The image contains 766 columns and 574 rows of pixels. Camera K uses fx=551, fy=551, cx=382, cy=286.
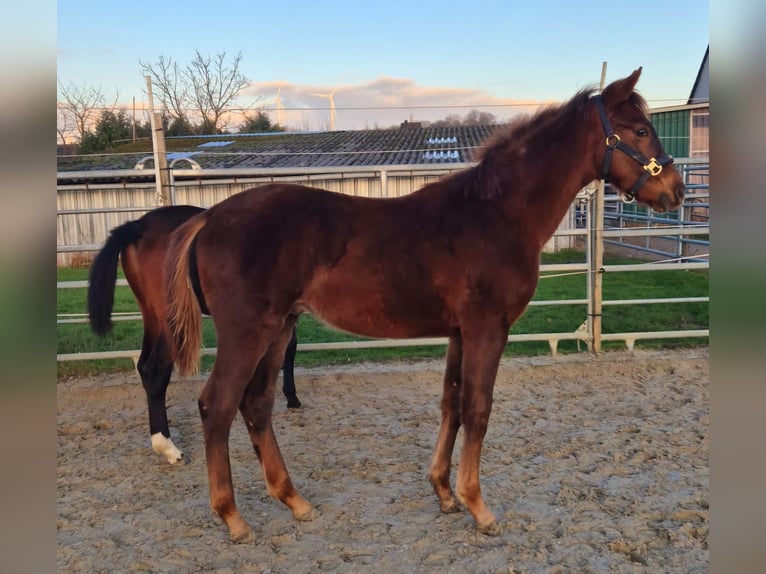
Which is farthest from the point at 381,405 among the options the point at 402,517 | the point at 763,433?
the point at 763,433

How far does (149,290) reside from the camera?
3.68m

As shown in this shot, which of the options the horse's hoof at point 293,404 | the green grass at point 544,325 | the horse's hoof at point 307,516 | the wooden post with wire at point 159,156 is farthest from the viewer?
the green grass at point 544,325

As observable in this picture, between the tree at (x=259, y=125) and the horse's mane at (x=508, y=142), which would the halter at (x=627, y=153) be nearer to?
the horse's mane at (x=508, y=142)

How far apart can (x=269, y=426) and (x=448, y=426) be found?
0.92m

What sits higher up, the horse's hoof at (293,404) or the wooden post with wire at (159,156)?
the wooden post with wire at (159,156)

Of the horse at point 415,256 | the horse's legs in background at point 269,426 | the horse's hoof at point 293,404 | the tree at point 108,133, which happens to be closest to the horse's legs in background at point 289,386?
the horse's hoof at point 293,404

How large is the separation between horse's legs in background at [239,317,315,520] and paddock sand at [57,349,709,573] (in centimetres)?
10

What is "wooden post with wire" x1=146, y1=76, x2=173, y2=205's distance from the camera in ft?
16.0

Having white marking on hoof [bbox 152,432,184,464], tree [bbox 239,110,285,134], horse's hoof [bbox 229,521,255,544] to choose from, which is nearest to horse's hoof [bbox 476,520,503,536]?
horse's hoof [bbox 229,521,255,544]

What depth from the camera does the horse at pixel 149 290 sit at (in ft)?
11.5

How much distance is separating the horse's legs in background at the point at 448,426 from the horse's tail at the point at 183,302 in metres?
1.27

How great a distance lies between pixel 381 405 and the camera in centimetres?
432

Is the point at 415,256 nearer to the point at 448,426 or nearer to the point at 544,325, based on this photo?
the point at 448,426

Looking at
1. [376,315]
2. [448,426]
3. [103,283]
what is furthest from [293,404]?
[376,315]
